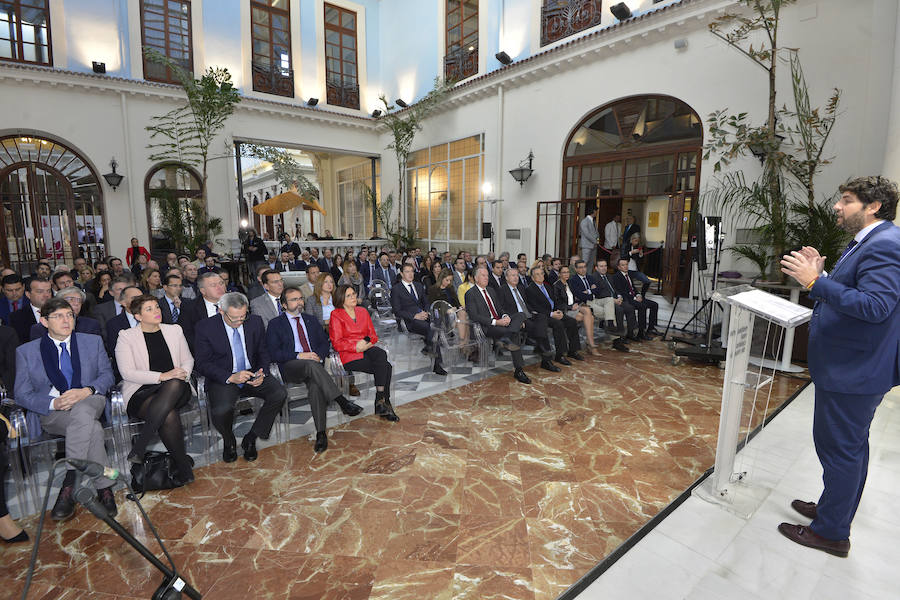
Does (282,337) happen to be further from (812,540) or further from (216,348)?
(812,540)

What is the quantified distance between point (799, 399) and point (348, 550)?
13.9 feet

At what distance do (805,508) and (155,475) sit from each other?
12.5ft

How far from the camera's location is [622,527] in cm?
253

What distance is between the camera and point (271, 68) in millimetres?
12344

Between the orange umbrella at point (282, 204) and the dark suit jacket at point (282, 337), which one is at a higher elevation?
the orange umbrella at point (282, 204)

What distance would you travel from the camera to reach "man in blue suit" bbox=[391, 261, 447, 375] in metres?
5.36

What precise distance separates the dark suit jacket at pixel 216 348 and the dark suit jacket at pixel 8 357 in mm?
1073

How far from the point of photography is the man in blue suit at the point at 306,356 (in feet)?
11.3

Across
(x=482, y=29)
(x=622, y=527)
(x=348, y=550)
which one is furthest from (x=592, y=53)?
(x=348, y=550)

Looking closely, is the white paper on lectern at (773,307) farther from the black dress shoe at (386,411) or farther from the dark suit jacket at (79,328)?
the dark suit jacket at (79,328)

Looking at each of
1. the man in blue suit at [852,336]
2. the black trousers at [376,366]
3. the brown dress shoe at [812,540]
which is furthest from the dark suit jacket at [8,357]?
the brown dress shoe at [812,540]

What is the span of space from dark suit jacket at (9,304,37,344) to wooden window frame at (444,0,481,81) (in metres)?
10.1

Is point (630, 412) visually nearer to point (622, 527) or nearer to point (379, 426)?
point (622, 527)

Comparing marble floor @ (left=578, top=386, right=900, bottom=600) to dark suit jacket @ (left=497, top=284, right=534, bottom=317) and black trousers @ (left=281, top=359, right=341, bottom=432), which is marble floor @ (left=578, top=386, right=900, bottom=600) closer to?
black trousers @ (left=281, top=359, right=341, bottom=432)
